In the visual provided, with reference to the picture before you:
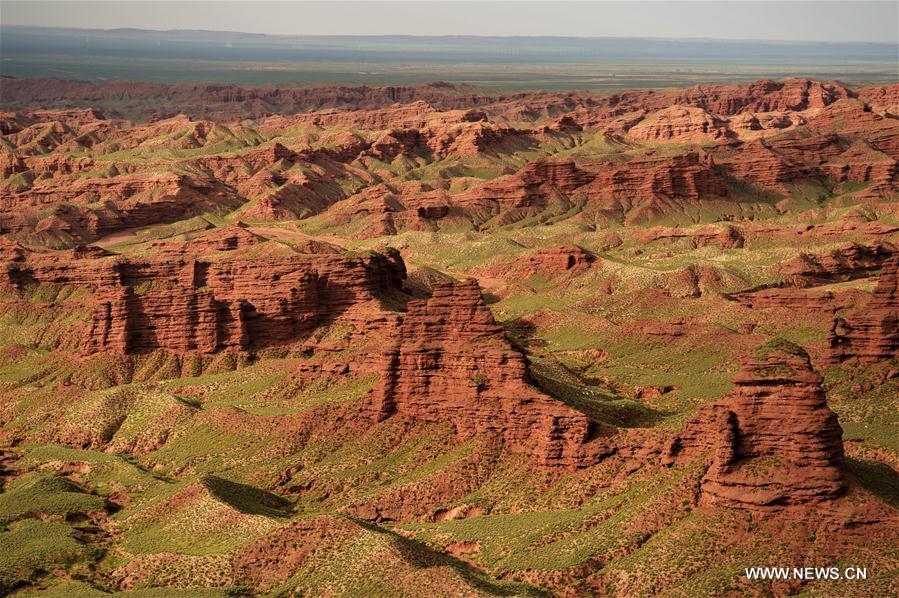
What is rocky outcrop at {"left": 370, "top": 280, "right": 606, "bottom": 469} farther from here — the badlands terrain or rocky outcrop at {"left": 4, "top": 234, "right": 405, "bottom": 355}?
rocky outcrop at {"left": 4, "top": 234, "right": 405, "bottom": 355}

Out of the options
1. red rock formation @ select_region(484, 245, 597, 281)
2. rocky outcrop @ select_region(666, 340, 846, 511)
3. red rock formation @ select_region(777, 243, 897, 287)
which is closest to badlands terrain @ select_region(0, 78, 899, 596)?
rocky outcrop @ select_region(666, 340, 846, 511)

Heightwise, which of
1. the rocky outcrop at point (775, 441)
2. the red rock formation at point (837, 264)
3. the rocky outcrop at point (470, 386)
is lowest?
the red rock formation at point (837, 264)

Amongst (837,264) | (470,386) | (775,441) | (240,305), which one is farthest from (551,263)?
(775,441)

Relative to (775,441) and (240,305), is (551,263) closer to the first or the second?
(240,305)

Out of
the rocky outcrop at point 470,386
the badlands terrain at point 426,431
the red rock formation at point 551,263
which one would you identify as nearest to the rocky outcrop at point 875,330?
the badlands terrain at point 426,431

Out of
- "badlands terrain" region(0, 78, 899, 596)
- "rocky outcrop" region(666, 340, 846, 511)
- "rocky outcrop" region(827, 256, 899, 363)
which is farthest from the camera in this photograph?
"rocky outcrop" region(827, 256, 899, 363)

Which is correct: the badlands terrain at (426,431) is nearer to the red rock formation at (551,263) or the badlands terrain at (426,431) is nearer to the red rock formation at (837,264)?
the red rock formation at (837,264)

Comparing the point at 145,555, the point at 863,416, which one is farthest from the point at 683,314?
the point at 145,555
